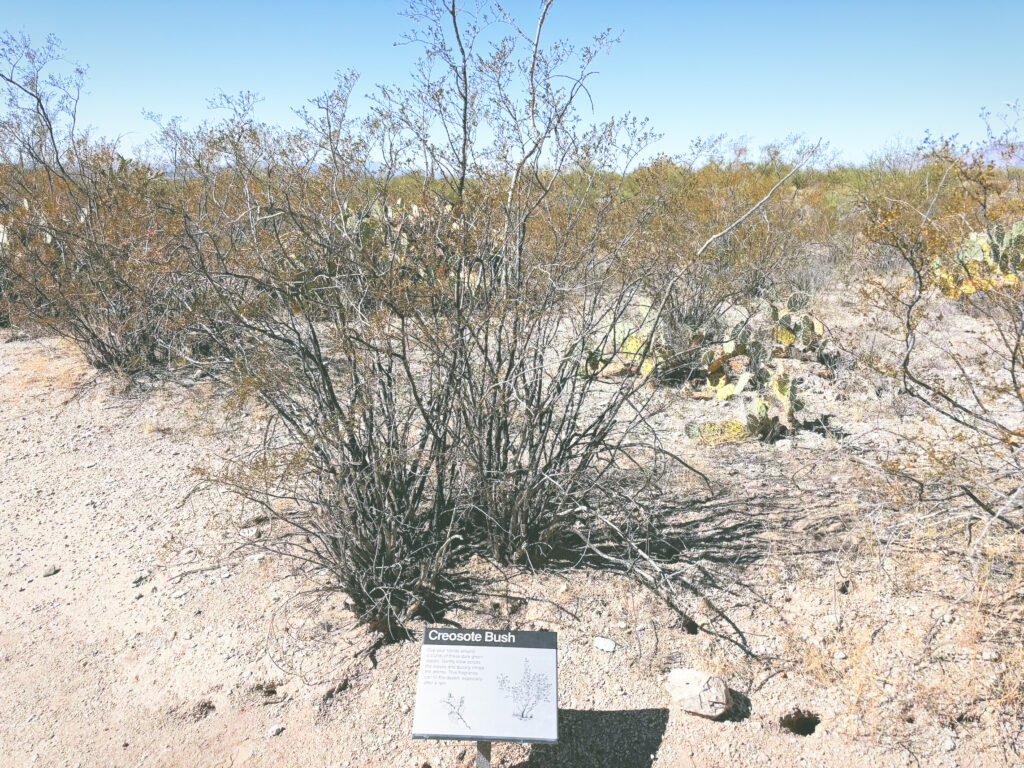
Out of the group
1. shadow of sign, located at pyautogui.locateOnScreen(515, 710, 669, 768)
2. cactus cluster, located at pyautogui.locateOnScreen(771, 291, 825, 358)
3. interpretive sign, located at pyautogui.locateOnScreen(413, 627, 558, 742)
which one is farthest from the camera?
cactus cluster, located at pyautogui.locateOnScreen(771, 291, 825, 358)

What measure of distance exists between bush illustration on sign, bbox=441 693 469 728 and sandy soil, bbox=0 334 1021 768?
33 cm

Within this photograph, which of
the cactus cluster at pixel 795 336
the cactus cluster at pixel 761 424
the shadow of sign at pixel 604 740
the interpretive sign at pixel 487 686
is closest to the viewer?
the interpretive sign at pixel 487 686

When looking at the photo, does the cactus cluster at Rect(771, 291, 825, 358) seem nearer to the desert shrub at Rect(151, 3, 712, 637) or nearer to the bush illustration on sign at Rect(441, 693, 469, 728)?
the desert shrub at Rect(151, 3, 712, 637)

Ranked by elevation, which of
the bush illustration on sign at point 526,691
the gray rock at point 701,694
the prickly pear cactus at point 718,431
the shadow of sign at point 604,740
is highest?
the prickly pear cactus at point 718,431

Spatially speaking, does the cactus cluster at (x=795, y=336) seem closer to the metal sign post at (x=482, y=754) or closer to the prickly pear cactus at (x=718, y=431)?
the prickly pear cactus at (x=718, y=431)

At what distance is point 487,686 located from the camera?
2.77 metres

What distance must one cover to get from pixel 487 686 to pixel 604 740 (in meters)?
0.56

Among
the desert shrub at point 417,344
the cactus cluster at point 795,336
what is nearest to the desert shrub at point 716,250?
the cactus cluster at point 795,336

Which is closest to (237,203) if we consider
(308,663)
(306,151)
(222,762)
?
(306,151)

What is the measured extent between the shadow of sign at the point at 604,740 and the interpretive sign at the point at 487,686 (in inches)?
11.3

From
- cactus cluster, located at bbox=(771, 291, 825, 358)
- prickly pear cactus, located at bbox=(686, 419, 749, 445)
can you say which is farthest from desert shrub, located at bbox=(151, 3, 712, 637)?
cactus cluster, located at bbox=(771, 291, 825, 358)

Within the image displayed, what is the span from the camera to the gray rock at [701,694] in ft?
9.75

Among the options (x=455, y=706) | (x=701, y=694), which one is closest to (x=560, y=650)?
(x=701, y=694)

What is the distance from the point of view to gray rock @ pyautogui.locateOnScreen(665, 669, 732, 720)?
2973 millimetres
